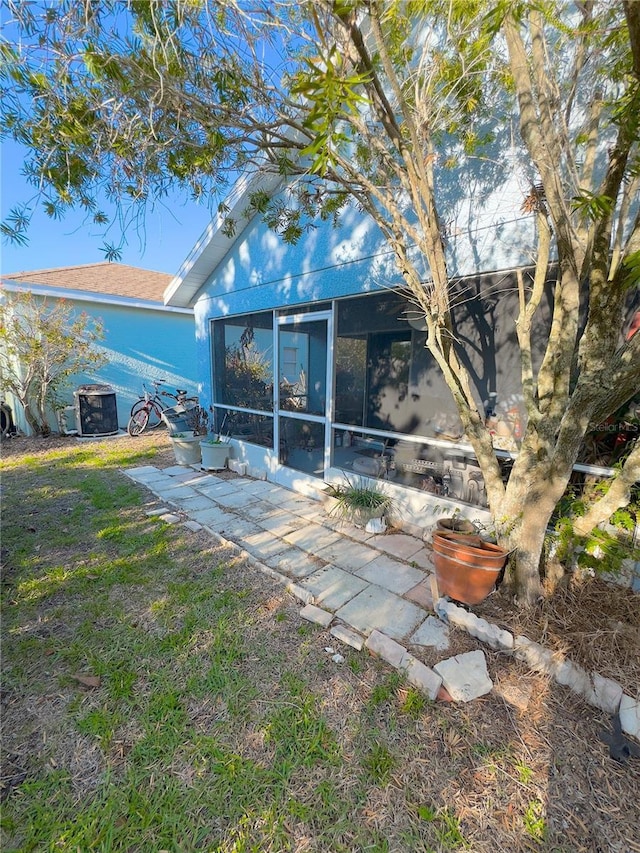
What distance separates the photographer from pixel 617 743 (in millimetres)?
1574

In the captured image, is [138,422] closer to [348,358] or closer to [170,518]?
[170,518]

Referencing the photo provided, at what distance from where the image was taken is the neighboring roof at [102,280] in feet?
28.9

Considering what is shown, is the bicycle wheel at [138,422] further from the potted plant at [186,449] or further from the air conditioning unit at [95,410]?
the potted plant at [186,449]

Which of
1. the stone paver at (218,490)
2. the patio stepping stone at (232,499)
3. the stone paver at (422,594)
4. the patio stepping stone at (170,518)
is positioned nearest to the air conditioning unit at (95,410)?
the stone paver at (218,490)

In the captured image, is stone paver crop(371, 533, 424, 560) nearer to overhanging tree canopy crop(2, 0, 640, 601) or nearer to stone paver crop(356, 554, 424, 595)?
stone paver crop(356, 554, 424, 595)

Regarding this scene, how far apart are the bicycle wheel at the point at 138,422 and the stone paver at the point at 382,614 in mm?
7771

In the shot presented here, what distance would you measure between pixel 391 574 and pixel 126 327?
9.72 meters

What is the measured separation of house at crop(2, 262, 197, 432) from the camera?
8.63 m

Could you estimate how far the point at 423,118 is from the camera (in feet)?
7.22

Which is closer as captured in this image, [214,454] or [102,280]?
[214,454]

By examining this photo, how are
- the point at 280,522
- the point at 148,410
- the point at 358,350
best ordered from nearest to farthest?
1. the point at 280,522
2. the point at 358,350
3. the point at 148,410

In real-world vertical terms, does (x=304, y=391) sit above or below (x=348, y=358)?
below

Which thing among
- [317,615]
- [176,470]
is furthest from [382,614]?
[176,470]

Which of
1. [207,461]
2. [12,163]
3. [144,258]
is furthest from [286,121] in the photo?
[207,461]
